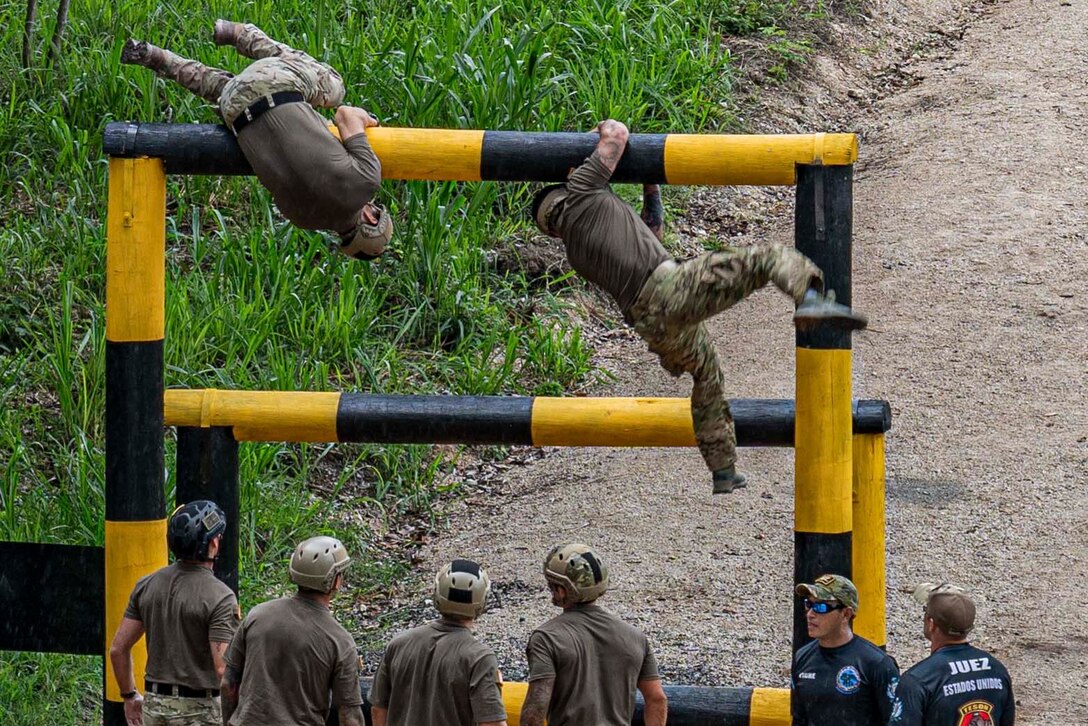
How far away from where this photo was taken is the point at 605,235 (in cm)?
387

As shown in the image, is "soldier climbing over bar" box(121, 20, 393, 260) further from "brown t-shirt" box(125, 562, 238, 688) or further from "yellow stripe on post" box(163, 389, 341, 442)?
"brown t-shirt" box(125, 562, 238, 688)

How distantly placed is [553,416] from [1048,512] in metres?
3.88

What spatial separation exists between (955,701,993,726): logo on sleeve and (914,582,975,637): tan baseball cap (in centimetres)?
18

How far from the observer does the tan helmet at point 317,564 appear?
376 centimetres

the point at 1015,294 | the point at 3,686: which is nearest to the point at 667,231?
the point at 1015,294

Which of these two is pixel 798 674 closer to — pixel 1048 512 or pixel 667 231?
pixel 1048 512

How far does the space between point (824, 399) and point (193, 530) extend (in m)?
1.66

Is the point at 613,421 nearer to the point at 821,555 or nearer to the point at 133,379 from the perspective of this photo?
the point at 821,555

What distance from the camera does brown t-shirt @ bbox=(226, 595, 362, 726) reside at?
3.76 m

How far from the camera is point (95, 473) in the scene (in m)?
6.57

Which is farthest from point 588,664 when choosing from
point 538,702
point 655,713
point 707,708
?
point 707,708

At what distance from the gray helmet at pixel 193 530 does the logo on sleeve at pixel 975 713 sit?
77.9 inches

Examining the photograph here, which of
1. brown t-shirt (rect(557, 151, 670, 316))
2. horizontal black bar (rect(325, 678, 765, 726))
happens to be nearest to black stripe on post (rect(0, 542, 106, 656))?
horizontal black bar (rect(325, 678, 765, 726))

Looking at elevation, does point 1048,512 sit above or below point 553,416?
below
